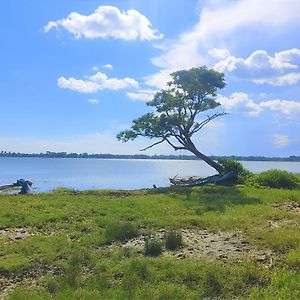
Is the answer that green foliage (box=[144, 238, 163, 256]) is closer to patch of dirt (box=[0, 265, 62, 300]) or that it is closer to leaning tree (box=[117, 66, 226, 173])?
patch of dirt (box=[0, 265, 62, 300])

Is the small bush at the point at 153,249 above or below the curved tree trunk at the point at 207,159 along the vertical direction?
below

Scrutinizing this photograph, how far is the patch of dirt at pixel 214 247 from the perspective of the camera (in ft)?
41.3

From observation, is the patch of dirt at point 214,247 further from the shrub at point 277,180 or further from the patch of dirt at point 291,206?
the shrub at point 277,180

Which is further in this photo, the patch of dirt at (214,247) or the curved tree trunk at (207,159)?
the curved tree trunk at (207,159)

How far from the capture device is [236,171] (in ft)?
127

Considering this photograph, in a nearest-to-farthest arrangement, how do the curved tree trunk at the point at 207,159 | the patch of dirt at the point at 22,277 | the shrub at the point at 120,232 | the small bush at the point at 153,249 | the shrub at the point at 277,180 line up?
the patch of dirt at the point at 22,277, the small bush at the point at 153,249, the shrub at the point at 120,232, the shrub at the point at 277,180, the curved tree trunk at the point at 207,159

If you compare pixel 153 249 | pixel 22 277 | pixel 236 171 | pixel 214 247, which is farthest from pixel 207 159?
pixel 22 277

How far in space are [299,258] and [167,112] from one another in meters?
30.1

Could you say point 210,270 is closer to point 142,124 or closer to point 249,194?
point 249,194

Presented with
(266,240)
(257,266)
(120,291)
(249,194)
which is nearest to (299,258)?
(257,266)

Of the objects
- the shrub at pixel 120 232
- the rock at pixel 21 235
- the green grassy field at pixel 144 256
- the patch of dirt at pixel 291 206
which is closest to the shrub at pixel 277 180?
the patch of dirt at pixel 291 206

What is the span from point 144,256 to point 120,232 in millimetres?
2643

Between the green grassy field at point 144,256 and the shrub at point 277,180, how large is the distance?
46.5 feet

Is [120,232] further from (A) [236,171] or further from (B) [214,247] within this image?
(A) [236,171]
